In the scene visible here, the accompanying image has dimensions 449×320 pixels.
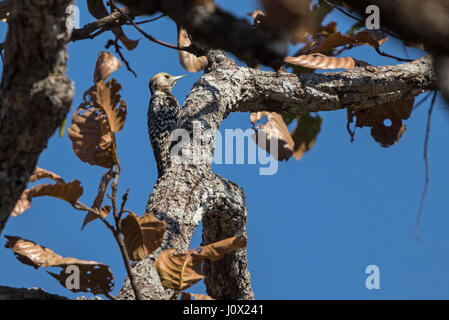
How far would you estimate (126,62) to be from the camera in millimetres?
3494

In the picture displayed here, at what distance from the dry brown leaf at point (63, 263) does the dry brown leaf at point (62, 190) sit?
0.70ft

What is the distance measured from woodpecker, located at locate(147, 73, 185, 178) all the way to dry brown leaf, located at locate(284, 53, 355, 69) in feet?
7.22

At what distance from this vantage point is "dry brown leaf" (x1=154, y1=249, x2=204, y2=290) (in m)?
1.59

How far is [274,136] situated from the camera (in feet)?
10.6

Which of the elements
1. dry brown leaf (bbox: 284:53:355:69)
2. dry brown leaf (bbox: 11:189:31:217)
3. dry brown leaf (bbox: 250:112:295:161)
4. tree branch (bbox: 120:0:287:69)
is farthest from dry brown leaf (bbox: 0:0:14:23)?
tree branch (bbox: 120:0:287:69)

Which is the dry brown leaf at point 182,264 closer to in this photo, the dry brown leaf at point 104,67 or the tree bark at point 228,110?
the tree bark at point 228,110

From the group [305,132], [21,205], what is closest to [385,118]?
[305,132]

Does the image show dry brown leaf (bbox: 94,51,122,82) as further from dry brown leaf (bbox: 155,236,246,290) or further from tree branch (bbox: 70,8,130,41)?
tree branch (bbox: 70,8,130,41)

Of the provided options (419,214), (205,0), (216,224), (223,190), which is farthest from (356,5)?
(216,224)

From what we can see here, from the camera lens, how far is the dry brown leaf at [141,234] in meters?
1.61

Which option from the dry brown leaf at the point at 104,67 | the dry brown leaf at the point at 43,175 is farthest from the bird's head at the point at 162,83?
the dry brown leaf at the point at 43,175
